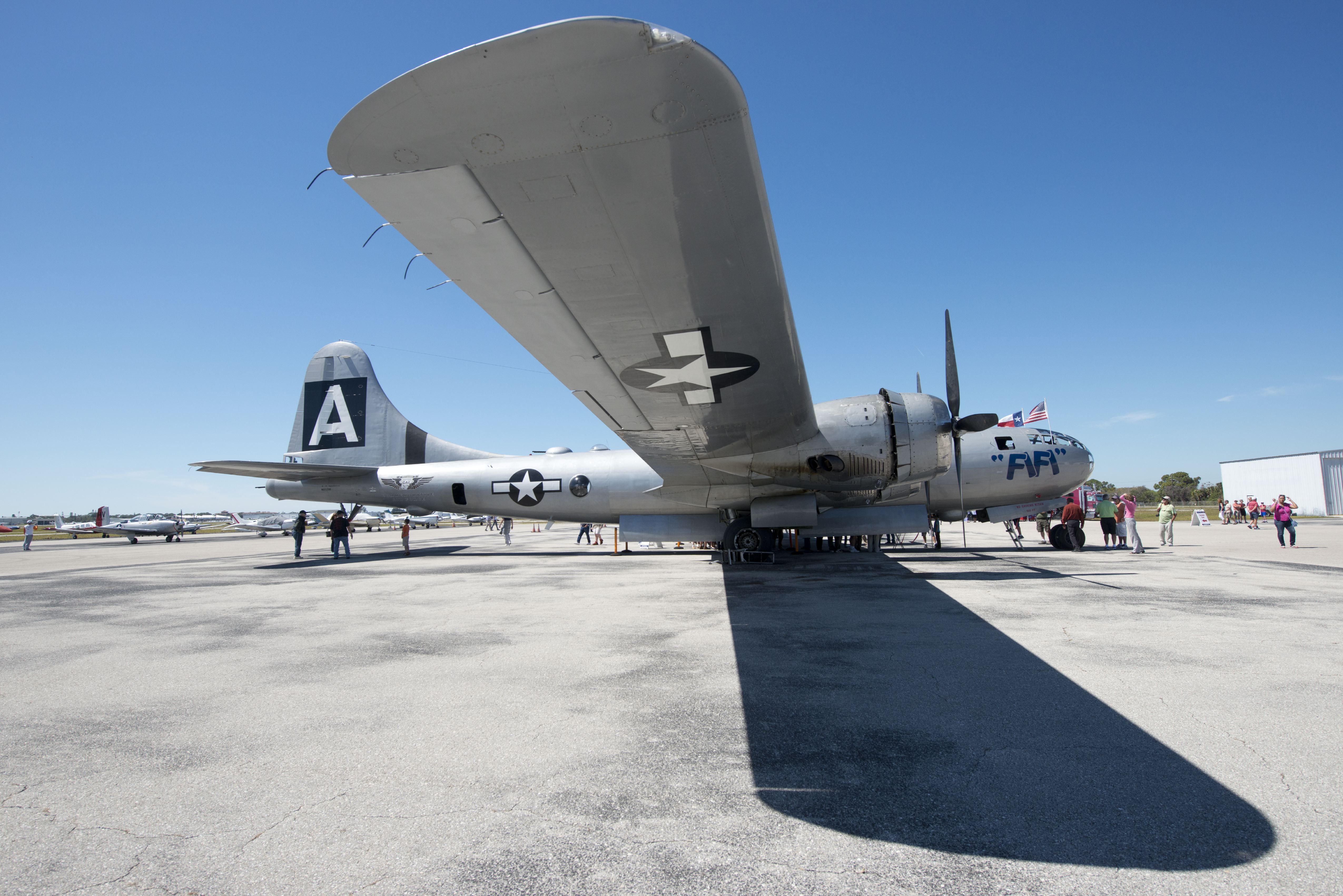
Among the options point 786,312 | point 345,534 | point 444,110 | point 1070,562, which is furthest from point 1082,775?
point 345,534

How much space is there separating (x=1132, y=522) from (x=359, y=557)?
949 inches

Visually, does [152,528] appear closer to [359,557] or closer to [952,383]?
[359,557]

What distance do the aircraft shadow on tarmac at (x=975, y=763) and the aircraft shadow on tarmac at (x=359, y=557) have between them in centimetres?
1638

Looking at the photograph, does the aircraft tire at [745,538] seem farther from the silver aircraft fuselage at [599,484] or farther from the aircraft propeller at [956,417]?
the aircraft propeller at [956,417]

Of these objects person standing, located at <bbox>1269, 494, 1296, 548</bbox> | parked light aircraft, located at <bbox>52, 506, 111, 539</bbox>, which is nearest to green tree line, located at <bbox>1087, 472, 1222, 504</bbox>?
person standing, located at <bbox>1269, 494, 1296, 548</bbox>

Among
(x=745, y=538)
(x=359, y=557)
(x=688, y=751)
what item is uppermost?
(x=745, y=538)

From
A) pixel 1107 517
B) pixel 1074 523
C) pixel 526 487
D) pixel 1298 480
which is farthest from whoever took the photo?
pixel 1298 480

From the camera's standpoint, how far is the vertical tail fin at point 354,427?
19531 mm

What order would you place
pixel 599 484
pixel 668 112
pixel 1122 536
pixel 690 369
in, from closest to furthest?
pixel 668 112 < pixel 690 369 < pixel 599 484 < pixel 1122 536

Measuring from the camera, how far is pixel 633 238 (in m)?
4.20

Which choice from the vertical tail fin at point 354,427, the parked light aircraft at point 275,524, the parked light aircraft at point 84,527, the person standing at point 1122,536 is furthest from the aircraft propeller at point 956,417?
the parked light aircraft at point 84,527

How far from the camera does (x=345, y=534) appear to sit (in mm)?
20000

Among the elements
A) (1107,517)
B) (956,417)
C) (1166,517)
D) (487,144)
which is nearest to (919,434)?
(956,417)

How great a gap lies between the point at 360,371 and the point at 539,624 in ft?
50.6
